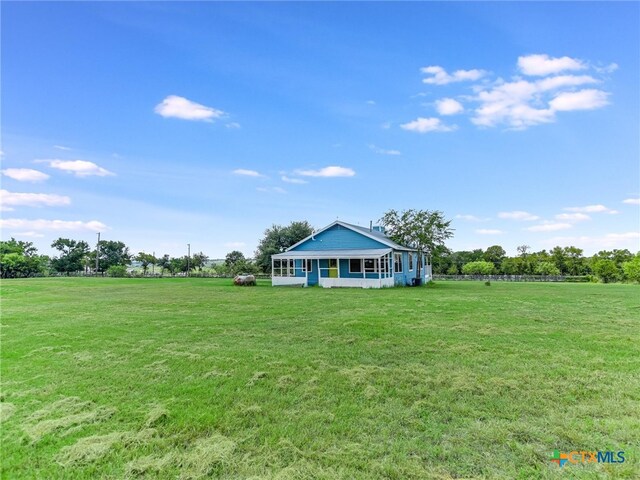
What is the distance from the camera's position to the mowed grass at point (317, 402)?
2.45m

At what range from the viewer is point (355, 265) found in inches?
878

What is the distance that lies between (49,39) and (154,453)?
485 inches

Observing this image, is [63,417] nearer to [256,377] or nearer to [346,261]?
[256,377]

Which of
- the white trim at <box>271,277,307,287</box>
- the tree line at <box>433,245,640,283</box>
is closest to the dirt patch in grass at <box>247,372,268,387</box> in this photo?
the white trim at <box>271,277,307,287</box>

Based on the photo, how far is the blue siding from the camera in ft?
76.1

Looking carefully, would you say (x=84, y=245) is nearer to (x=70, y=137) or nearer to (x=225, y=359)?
(x=70, y=137)

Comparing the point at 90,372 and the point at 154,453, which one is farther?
the point at 90,372

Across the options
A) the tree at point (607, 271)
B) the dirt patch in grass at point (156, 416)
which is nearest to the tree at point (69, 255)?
the dirt patch in grass at point (156, 416)

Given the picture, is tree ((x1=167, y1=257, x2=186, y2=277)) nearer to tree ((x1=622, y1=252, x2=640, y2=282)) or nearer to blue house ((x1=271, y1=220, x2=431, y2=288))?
blue house ((x1=271, y1=220, x2=431, y2=288))

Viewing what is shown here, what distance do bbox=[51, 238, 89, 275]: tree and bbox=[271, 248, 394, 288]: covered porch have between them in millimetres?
45522

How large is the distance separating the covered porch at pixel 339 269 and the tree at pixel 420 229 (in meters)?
4.62

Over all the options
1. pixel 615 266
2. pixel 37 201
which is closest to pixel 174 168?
pixel 37 201

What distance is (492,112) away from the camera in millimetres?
18250

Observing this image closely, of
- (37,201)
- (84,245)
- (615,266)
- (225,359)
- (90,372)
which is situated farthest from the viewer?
(84,245)
